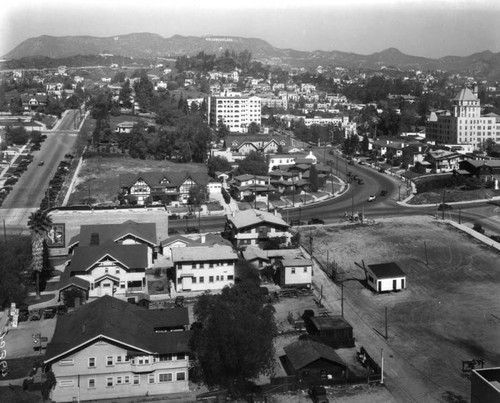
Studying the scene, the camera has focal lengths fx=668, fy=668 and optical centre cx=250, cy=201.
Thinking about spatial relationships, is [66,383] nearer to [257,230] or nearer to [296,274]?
[296,274]

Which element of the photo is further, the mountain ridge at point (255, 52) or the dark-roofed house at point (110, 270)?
the mountain ridge at point (255, 52)

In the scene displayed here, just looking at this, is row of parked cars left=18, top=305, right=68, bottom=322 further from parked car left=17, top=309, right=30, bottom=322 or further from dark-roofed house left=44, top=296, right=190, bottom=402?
dark-roofed house left=44, top=296, right=190, bottom=402

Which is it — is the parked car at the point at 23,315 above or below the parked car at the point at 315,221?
below

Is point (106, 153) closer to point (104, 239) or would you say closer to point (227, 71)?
point (104, 239)

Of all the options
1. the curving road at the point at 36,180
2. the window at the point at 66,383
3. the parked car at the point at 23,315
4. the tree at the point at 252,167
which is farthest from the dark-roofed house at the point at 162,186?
the window at the point at 66,383

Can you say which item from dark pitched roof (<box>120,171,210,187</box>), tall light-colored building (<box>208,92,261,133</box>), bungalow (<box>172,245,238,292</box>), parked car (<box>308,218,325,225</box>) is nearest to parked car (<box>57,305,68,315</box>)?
bungalow (<box>172,245,238,292</box>)

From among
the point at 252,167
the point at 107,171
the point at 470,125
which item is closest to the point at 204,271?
the point at 252,167

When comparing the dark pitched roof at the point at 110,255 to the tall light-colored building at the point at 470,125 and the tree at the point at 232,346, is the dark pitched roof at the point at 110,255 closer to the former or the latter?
the tree at the point at 232,346
